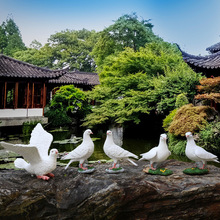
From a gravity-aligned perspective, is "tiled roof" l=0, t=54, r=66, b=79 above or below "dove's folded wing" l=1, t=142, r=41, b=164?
above

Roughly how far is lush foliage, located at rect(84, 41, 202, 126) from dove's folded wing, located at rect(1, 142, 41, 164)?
26.6ft

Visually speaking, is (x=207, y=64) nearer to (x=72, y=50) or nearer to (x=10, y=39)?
(x=72, y=50)

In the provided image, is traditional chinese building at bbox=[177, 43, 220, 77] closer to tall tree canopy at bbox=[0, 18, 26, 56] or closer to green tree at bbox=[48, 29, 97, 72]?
green tree at bbox=[48, 29, 97, 72]

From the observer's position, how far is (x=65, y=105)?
1496 cm

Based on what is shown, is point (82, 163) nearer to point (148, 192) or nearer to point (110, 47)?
point (148, 192)

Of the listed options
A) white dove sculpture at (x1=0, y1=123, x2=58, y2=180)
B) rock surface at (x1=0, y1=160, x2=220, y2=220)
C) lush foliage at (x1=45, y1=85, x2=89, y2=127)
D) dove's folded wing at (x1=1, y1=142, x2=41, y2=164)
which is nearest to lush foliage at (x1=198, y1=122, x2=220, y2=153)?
rock surface at (x1=0, y1=160, x2=220, y2=220)

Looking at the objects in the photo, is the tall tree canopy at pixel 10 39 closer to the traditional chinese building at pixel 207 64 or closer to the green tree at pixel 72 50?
A: the green tree at pixel 72 50

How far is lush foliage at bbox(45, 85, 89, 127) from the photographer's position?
14.1 m

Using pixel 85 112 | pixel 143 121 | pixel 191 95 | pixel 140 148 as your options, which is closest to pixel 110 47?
pixel 85 112

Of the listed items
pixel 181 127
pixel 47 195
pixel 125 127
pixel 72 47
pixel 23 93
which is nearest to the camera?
pixel 47 195

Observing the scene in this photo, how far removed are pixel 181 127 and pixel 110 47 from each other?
13.9 meters

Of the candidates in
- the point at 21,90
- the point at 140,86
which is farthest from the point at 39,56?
the point at 140,86

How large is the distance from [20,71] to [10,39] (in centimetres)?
2847

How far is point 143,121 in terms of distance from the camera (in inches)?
528
